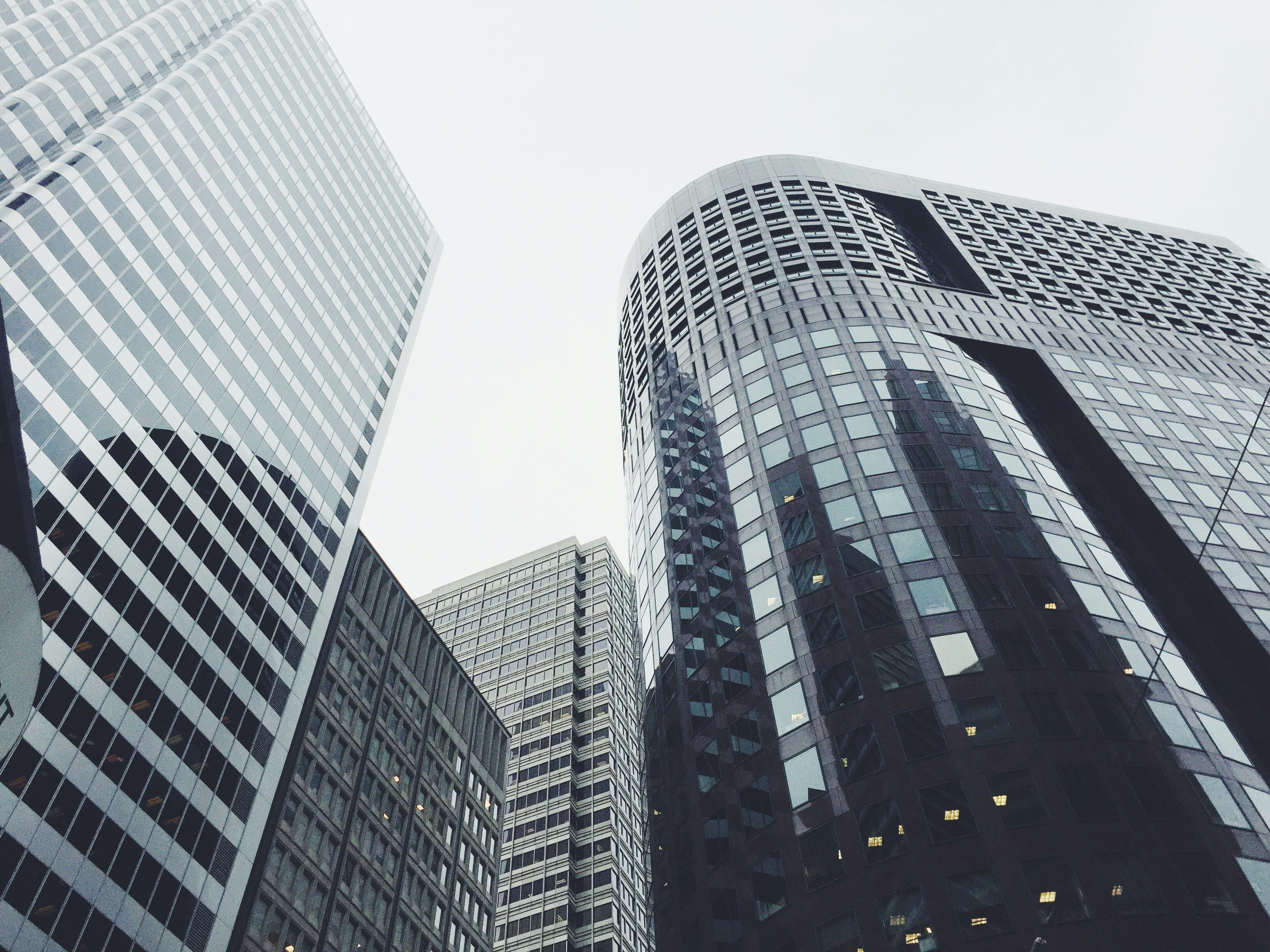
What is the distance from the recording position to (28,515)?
72.3ft

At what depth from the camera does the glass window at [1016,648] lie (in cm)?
4644

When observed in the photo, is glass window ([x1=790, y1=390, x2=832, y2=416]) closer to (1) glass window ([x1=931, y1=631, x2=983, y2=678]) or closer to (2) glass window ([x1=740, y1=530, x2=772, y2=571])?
(2) glass window ([x1=740, y1=530, x2=772, y2=571])

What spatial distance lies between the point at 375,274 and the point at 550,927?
7051cm

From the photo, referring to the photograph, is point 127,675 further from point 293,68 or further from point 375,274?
point 293,68

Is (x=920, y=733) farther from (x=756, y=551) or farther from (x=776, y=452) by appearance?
(x=776, y=452)

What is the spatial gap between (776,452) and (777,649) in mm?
14385

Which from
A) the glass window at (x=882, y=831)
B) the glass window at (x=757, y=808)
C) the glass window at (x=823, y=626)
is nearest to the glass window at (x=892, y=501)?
the glass window at (x=823, y=626)

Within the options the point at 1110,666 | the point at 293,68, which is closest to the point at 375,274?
the point at 293,68

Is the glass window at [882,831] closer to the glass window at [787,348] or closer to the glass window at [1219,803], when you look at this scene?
the glass window at [1219,803]

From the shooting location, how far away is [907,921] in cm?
3900

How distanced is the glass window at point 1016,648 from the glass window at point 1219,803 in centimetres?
759

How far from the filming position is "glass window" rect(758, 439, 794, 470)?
201 ft

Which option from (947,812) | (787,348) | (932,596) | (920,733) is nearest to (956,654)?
(932,596)

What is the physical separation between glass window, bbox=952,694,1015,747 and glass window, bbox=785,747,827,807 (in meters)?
6.55
